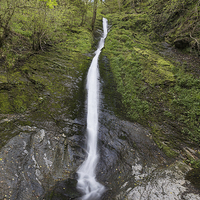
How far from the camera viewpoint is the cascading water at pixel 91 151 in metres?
4.93

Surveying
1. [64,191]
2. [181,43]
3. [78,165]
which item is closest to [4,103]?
[78,165]

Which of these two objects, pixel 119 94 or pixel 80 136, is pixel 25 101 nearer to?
pixel 80 136

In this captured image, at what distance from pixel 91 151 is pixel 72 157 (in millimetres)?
1036

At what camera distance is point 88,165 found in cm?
579

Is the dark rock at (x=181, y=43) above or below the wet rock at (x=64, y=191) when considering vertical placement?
above

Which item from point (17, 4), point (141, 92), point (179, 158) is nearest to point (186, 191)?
point (179, 158)

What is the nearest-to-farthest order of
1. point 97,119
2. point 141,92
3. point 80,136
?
1. point 80,136
2. point 97,119
3. point 141,92

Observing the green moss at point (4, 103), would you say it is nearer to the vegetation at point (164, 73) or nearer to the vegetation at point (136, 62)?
the vegetation at point (136, 62)

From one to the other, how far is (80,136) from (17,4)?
7004 mm

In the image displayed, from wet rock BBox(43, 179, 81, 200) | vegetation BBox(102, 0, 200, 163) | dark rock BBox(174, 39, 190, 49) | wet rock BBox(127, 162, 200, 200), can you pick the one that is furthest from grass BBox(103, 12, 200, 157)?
wet rock BBox(43, 179, 81, 200)

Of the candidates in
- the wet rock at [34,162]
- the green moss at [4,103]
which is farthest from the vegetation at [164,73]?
the green moss at [4,103]

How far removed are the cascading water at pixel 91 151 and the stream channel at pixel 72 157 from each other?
0.20 meters

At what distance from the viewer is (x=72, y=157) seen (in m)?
5.68

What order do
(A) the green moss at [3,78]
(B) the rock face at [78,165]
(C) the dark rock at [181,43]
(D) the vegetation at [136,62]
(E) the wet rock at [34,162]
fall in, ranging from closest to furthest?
(E) the wet rock at [34,162], (B) the rock face at [78,165], (A) the green moss at [3,78], (D) the vegetation at [136,62], (C) the dark rock at [181,43]
